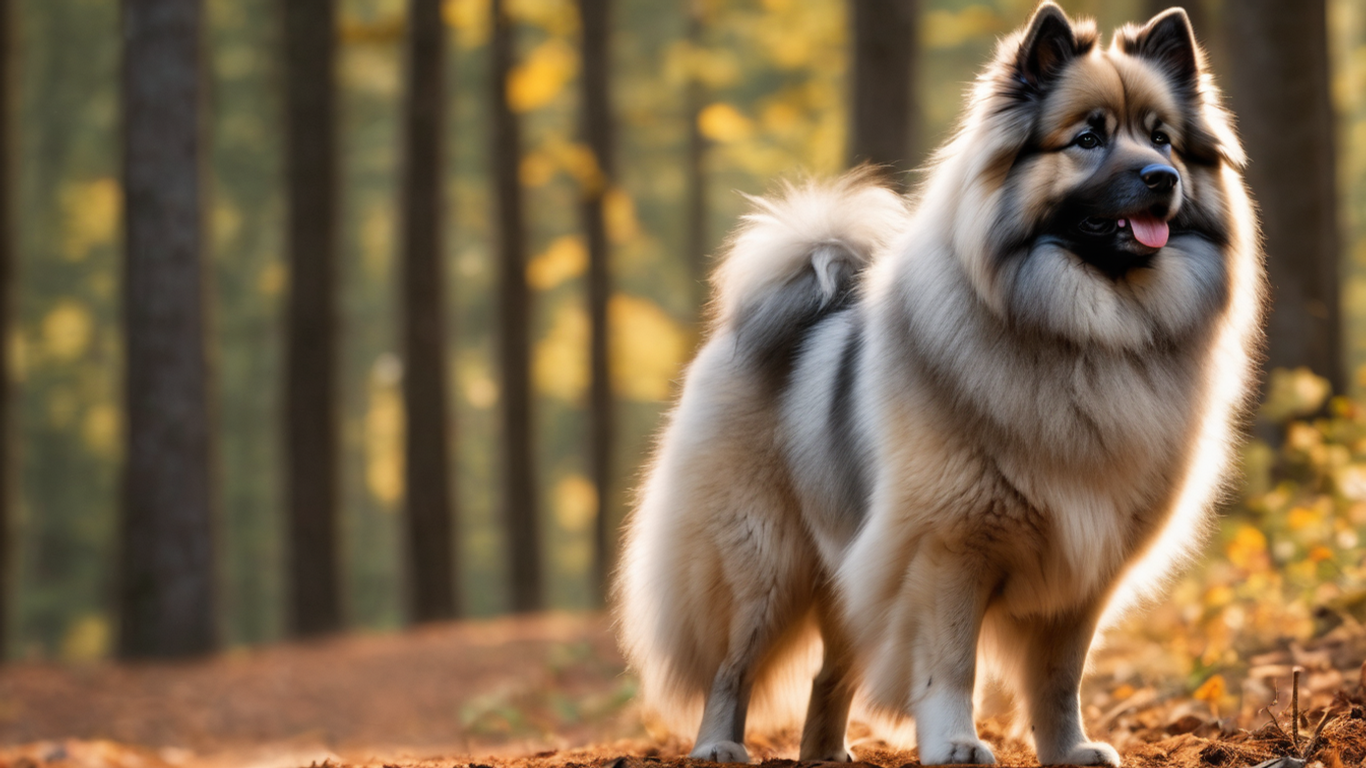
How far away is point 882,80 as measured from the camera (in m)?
8.50

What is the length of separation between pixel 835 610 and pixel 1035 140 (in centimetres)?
176

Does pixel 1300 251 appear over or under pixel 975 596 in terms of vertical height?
over

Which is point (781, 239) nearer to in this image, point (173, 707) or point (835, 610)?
point (835, 610)

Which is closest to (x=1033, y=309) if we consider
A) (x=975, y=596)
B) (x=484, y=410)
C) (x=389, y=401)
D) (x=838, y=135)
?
(x=975, y=596)

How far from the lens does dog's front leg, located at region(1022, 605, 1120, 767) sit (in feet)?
12.8

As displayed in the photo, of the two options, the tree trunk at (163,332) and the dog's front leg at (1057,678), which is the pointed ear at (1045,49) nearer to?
the dog's front leg at (1057,678)

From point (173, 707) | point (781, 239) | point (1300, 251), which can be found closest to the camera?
point (781, 239)

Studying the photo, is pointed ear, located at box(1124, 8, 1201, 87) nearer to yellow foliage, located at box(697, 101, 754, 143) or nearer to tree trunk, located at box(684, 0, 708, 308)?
yellow foliage, located at box(697, 101, 754, 143)

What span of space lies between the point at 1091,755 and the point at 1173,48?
7.25 ft

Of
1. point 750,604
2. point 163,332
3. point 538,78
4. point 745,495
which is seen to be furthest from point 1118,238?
point 538,78

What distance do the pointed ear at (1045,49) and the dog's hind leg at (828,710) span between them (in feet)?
6.78

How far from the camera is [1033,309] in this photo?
3561 millimetres

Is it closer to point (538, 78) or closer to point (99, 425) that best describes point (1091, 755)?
point (538, 78)

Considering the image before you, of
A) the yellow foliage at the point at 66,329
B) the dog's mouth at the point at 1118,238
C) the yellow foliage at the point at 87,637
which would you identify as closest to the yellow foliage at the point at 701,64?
the dog's mouth at the point at 1118,238
